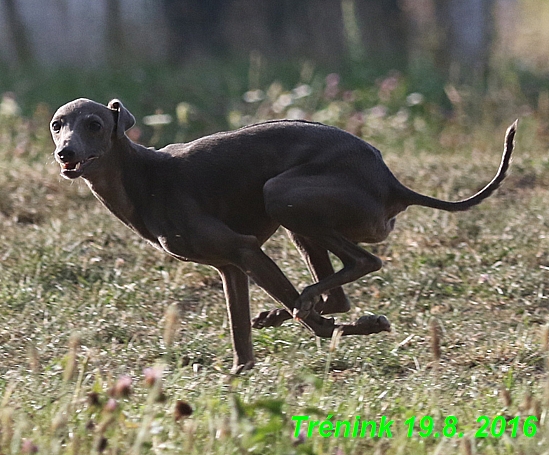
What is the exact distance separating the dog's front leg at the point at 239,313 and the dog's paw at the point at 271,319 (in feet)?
0.42

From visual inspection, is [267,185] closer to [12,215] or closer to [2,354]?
[2,354]

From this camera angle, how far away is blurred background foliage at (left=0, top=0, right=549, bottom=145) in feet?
30.9

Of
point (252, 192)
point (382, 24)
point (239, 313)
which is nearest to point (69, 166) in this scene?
point (252, 192)

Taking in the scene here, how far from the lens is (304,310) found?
430 centimetres

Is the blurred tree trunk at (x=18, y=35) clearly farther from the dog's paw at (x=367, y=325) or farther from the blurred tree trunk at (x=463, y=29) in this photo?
the dog's paw at (x=367, y=325)

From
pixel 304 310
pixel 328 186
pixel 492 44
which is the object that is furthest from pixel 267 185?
pixel 492 44

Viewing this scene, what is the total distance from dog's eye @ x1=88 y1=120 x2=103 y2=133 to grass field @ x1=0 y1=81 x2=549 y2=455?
3.00 ft

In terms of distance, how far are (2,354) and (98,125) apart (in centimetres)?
122

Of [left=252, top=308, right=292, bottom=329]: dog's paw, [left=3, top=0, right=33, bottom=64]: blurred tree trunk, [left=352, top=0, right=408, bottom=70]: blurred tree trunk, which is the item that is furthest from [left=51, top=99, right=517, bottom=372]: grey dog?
[left=352, top=0, right=408, bottom=70]: blurred tree trunk

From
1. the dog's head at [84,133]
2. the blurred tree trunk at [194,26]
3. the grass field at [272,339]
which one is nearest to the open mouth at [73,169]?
the dog's head at [84,133]

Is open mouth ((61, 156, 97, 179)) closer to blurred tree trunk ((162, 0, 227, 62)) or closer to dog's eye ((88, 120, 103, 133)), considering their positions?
dog's eye ((88, 120, 103, 133))

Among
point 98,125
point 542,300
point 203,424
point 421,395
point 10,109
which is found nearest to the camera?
point 203,424

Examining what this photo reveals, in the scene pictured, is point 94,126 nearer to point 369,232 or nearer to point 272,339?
point 369,232

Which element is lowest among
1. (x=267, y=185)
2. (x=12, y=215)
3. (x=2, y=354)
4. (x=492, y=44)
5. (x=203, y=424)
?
(x=203, y=424)
